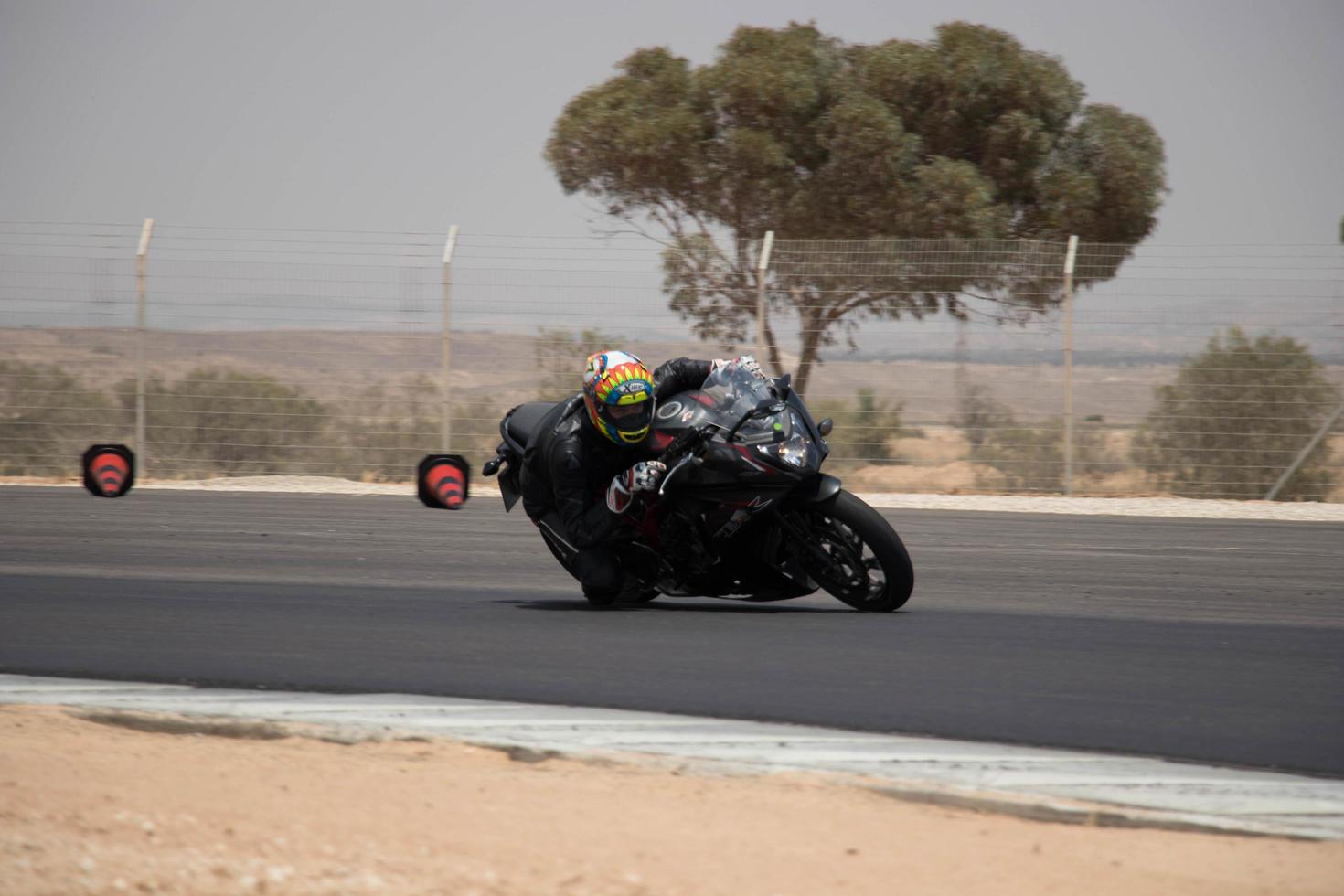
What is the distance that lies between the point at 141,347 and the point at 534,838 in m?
16.9

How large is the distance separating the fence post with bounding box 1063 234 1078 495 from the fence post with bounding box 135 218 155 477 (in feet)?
36.7

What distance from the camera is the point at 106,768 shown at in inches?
211

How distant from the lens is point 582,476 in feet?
27.5

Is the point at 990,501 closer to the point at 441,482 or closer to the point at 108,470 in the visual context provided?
the point at 441,482

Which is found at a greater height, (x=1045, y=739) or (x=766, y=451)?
(x=766, y=451)

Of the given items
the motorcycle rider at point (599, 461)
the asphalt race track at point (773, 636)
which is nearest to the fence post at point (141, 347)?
the asphalt race track at point (773, 636)

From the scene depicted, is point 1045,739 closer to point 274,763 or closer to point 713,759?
point 713,759

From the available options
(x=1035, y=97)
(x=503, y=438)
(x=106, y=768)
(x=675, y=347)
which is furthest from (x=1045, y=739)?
(x=1035, y=97)

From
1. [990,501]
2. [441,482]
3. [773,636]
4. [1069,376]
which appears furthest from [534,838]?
[1069,376]

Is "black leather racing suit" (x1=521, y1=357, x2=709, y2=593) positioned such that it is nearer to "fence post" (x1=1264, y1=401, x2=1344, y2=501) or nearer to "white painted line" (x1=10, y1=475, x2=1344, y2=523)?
"white painted line" (x1=10, y1=475, x2=1344, y2=523)

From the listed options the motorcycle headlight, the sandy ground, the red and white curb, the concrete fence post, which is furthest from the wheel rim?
the concrete fence post

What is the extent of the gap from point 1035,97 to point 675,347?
1320 cm

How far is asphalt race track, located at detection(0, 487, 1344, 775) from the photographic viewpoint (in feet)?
19.9

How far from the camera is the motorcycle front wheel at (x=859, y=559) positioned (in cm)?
792
